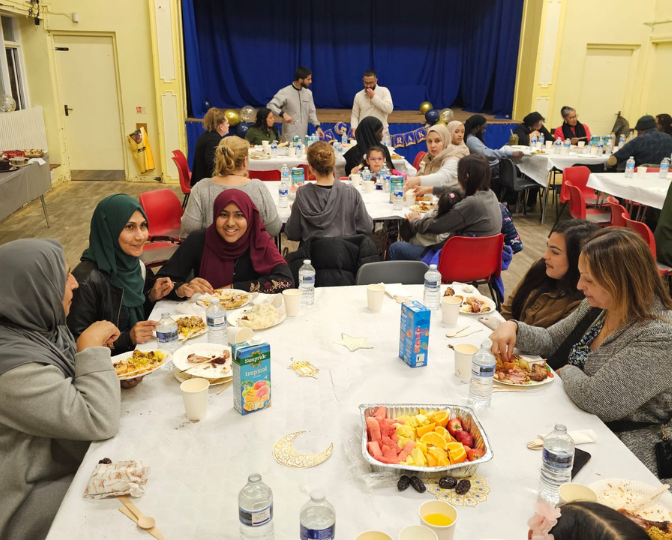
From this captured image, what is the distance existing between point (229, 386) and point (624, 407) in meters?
1.25

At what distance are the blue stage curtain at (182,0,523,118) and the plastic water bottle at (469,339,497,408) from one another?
9.74m

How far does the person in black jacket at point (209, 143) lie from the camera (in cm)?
591

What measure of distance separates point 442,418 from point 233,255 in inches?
64.8

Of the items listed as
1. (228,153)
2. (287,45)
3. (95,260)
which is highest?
(287,45)

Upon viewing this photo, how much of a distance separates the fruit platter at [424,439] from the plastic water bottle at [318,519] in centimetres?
25

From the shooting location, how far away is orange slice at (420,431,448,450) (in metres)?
1.56

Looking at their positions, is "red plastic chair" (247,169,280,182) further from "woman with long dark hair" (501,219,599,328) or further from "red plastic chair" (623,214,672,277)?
"woman with long dark hair" (501,219,599,328)

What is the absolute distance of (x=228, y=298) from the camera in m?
2.67

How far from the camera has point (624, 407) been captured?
1765mm

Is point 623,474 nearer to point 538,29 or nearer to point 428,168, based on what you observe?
point 428,168

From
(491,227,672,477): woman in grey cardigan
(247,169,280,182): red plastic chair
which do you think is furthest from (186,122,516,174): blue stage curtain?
(491,227,672,477): woman in grey cardigan

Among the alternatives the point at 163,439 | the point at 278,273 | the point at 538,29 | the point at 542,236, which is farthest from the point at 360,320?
the point at 538,29

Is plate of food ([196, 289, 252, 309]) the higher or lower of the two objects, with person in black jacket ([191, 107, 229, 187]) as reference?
lower

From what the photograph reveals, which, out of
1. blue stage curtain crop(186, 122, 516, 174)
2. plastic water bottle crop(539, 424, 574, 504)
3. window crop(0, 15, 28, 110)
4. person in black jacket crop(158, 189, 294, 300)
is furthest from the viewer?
blue stage curtain crop(186, 122, 516, 174)
